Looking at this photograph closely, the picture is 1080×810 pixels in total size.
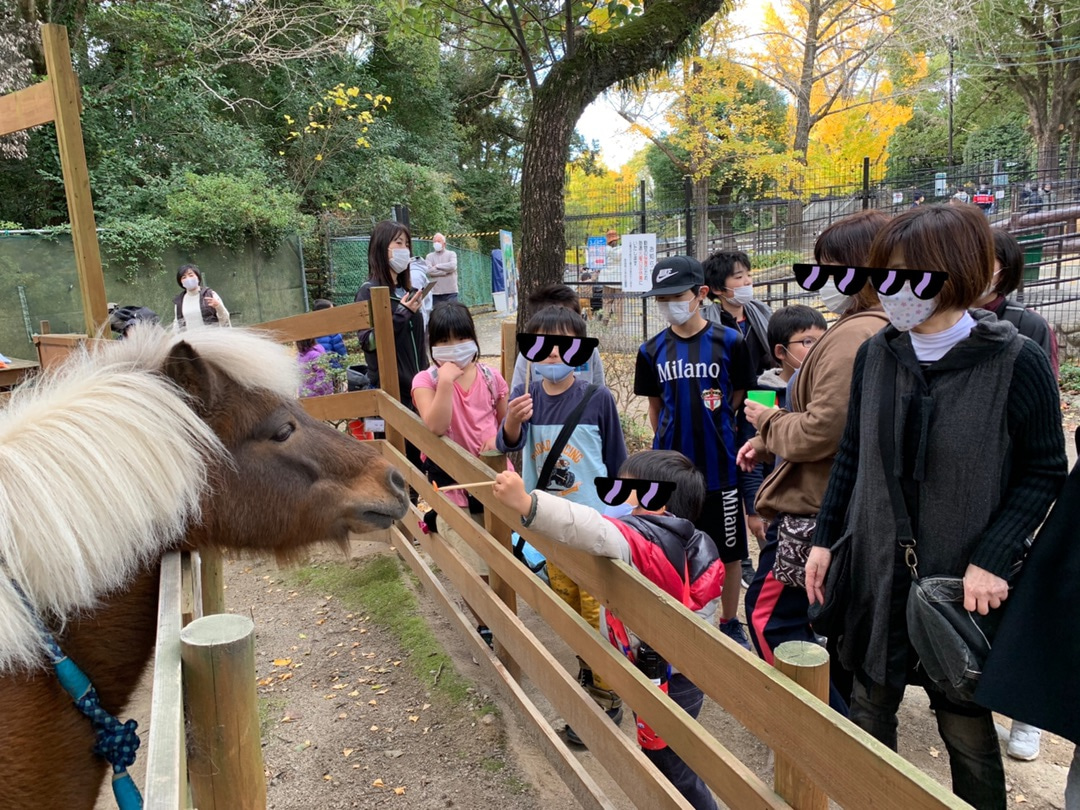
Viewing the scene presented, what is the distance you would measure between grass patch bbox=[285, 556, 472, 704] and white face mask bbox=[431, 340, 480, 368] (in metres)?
1.61

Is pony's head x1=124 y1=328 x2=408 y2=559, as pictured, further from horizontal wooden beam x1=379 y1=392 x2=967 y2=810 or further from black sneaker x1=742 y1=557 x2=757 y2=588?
black sneaker x1=742 y1=557 x2=757 y2=588

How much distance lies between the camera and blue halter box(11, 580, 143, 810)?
143cm

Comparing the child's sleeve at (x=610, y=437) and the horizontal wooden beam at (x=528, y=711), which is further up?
the child's sleeve at (x=610, y=437)

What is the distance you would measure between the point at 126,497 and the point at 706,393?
2.55 m

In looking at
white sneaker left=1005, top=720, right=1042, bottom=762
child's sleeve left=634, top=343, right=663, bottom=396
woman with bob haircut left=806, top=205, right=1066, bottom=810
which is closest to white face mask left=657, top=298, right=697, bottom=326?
child's sleeve left=634, top=343, right=663, bottom=396

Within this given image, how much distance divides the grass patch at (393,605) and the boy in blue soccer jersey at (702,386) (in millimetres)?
1525

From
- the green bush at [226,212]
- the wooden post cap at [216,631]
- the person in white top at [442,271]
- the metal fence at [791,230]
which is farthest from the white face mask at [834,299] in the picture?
the green bush at [226,212]

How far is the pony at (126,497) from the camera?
4.72 ft

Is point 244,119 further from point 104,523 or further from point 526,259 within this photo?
point 104,523

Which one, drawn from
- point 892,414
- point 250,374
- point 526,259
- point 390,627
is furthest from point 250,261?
point 892,414

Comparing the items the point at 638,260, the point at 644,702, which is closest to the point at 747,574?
the point at 644,702

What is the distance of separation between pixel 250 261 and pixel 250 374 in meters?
14.4

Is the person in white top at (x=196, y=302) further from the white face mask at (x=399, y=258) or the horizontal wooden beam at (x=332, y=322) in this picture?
the white face mask at (x=399, y=258)

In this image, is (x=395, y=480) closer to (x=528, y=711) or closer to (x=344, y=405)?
(x=528, y=711)
